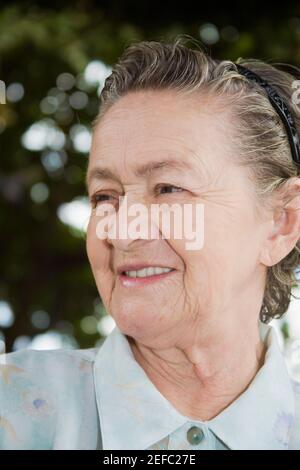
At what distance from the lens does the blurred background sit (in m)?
1.92

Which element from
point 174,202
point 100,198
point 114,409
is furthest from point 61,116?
point 114,409

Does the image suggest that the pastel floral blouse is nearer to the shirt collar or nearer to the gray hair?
the shirt collar

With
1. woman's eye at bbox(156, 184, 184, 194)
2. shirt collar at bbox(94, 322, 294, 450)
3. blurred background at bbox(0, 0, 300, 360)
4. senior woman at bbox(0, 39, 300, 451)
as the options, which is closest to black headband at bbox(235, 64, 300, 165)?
senior woman at bbox(0, 39, 300, 451)

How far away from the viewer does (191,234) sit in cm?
113

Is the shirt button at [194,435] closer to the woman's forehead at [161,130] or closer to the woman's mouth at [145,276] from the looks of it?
the woman's mouth at [145,276]

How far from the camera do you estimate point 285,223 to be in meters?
1.28

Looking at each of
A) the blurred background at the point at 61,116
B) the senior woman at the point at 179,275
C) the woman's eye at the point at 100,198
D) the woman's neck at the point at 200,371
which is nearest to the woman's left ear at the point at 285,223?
the senior woman at the point at 179,275

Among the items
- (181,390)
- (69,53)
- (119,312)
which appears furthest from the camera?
(69,53)

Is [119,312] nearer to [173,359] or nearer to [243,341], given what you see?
[173,359]

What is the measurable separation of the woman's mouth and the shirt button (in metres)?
0.26

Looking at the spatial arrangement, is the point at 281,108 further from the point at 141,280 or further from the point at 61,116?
the point at 61,116

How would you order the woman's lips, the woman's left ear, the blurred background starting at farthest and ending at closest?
1. the blurred background
2. the woman's left ear
3. the woman's lips

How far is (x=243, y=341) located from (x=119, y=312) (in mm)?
268
